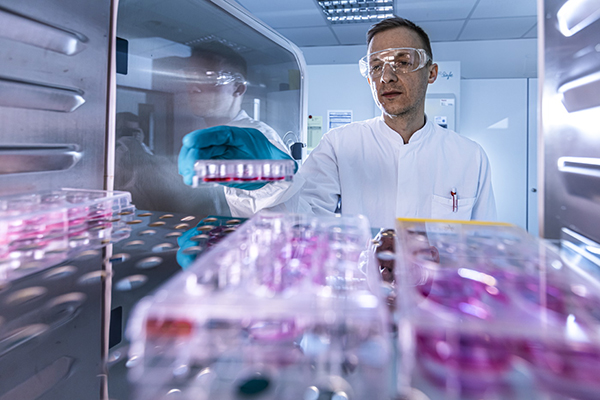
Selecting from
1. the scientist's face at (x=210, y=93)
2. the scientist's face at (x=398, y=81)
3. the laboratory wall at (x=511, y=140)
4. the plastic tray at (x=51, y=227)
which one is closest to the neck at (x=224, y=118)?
the scientist's face at (x=210, y=93)

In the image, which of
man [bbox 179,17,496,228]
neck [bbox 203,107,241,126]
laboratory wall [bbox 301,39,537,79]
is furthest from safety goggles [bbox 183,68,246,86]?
laboratory wall [bbox 301,39,537,79]

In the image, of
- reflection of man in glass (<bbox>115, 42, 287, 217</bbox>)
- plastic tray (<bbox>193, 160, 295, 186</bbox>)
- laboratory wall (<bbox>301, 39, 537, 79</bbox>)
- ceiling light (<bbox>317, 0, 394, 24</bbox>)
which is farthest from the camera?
laboratory wall (<bbox>301, 39, 537, 79</bbox>)

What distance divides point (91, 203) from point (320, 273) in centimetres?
51

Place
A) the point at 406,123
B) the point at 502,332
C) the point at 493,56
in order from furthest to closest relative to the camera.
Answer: the point at 493,56, the point at 406,123, the point at 502,332

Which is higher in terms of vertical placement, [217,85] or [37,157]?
[217,85]

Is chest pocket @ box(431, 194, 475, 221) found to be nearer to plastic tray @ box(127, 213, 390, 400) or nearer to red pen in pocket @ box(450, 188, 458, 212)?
red pen in pocket @ box(450, 188, 458, 212)

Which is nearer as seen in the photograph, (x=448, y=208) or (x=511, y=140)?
(x=448, y=208)

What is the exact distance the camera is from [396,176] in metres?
1.74

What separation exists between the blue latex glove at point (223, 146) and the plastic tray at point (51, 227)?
0.64ft

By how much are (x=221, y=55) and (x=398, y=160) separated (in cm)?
97

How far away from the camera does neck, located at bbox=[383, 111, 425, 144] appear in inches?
70.0

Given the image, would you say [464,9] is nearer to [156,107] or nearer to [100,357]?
[156,107]

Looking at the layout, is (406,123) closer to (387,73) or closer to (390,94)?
(390,94)

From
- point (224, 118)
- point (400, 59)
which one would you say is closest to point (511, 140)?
point (400, 59)
